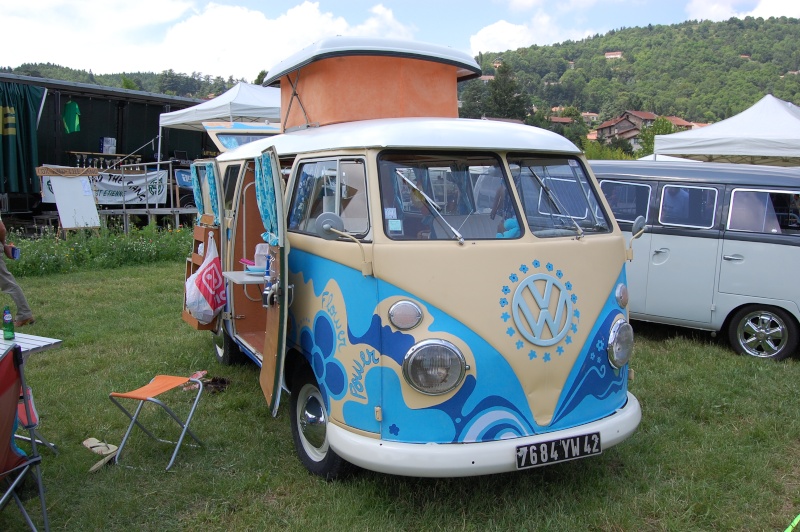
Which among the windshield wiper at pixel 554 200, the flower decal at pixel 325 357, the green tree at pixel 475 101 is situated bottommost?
the flower decal at pixel 325 357

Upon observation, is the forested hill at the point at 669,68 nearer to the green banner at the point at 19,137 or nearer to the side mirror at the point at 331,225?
the green banner at the point at 19,137

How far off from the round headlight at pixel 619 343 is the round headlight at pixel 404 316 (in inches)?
45.8

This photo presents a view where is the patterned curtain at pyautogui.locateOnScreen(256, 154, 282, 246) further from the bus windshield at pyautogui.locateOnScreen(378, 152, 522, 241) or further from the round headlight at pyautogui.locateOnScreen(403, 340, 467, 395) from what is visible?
the round headlight at pyautogui.locateOnScreen(403, 340, 467, 395)

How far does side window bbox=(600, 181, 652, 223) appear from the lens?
7.02 metres

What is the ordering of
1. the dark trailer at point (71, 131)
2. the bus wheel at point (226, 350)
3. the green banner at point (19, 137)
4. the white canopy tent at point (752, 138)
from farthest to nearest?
1. the dark trailer at point (71, 131)
2. the green banner at point (19, 137)
3. the white canopy tent at point (752, 138)
4. the bus wheel at point (226, 350)

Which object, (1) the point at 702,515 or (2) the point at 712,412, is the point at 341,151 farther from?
(2) the point at 712,412

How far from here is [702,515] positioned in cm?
358

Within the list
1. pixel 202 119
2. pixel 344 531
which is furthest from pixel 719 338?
pixel 202 119

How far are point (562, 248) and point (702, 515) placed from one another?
1.68m

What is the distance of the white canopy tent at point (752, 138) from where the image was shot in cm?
1108

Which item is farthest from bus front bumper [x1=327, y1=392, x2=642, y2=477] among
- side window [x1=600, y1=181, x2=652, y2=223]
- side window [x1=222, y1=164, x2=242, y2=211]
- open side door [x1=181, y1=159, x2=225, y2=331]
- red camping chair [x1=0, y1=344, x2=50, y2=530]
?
side window [x1=600, y1=181, x2=652, y2=223]

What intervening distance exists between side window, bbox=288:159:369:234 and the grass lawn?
1533 millimetres

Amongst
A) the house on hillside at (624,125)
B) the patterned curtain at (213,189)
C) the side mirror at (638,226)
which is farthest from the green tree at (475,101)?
the side mirror at (638,226)

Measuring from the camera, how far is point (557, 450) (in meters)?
3.33
